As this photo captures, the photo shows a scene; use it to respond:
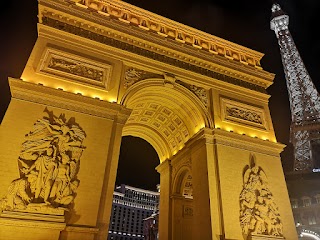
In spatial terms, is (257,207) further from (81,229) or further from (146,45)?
(146,45)

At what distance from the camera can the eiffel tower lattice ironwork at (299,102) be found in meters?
47.4

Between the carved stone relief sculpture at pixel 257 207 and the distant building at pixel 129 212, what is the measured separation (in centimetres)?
5547

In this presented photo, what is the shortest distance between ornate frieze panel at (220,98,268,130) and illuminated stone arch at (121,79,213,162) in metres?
1.34

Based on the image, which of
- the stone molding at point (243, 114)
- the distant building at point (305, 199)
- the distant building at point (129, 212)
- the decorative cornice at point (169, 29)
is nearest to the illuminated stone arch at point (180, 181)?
the stone molding at point (243, 114)

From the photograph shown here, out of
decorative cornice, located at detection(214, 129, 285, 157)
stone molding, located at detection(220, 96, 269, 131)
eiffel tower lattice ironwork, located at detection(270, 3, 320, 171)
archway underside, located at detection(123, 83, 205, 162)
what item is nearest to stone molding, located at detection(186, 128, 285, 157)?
decorative cornice, located at detection(214, 129, 285, 157)

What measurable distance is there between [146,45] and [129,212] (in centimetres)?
6061

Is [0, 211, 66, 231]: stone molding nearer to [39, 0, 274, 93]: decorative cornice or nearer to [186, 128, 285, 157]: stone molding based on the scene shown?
[186, 128, 285, 157]: stone molding

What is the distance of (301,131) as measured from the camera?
49.1 m

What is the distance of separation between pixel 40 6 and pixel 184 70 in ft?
24.8

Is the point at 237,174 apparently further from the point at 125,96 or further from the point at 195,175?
the point at 125,96

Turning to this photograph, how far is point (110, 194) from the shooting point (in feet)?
31.6

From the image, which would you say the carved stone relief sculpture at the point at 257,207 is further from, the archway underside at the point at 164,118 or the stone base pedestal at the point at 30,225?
the stone base pedestal at the point at 30,225

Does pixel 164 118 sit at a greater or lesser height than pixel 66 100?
greater

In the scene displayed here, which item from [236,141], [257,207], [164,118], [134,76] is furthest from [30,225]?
[236,141]
